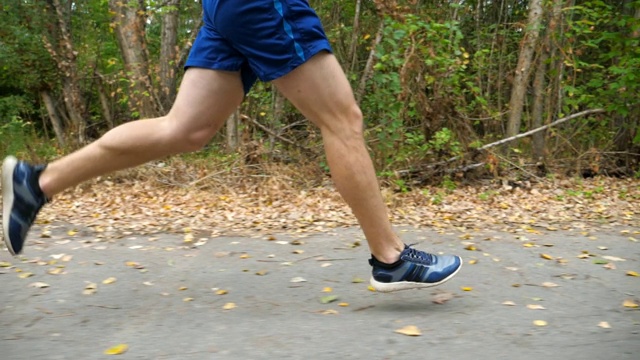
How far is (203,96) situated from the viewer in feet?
9.33

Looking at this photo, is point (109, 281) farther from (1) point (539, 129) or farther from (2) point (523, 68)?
(2) point (523, 68)

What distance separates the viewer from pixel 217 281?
10.7ft

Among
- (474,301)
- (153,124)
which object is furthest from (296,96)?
(474,301)

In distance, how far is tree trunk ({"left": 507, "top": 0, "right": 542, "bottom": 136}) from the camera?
27.1 ft

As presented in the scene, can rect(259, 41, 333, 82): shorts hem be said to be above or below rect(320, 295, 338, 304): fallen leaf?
above

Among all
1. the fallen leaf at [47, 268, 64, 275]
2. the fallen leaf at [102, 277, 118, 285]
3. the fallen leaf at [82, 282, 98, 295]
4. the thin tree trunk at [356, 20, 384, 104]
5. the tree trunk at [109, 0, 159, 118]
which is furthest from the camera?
the tree trunk at [109, 0, 159, 118]

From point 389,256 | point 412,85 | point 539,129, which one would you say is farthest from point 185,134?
point 539,129

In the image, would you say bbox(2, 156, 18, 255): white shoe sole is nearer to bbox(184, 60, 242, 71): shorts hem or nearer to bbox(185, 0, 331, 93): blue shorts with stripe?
bbox(184, 60, 242, 71): shorts hem

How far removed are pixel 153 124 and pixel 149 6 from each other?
6.09 m

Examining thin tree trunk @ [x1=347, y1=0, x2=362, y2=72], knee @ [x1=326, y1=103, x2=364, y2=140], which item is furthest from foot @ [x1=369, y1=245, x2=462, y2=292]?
thin tree trunk @ [x1=347, y1=0, x2=362, y2=72]

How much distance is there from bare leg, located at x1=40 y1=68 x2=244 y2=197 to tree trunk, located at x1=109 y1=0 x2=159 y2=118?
525 centimetres

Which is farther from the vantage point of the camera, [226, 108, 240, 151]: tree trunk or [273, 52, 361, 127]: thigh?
[226, 108, 240, 151]: tree trunk

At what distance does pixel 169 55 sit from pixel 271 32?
7.35 meters

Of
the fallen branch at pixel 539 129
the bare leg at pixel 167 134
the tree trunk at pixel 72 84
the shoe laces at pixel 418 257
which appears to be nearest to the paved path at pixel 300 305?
the shoe laces at pixel 418 257
